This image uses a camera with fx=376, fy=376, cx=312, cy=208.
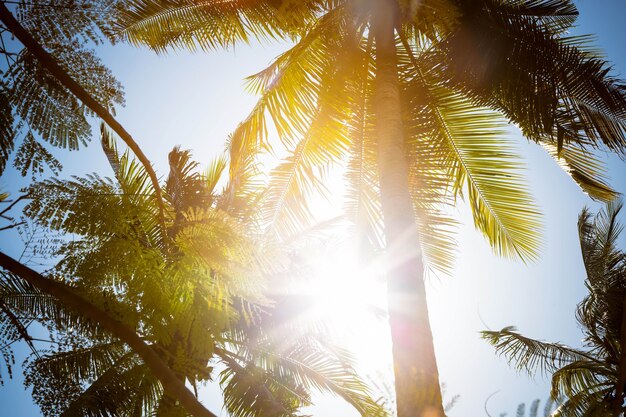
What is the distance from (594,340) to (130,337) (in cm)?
1078

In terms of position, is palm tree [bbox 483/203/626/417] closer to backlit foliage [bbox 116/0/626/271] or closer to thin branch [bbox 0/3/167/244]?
backlit foliage [bbox 116/0/626/271]

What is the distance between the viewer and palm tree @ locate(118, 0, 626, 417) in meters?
4.58

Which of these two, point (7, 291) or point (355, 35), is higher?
point (355, 35)

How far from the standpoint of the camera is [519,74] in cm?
464

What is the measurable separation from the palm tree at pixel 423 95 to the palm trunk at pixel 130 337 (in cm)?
254

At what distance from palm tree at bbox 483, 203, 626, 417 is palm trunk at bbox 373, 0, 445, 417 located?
6226 millimetres

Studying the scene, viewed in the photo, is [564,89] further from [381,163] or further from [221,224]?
[221,224]

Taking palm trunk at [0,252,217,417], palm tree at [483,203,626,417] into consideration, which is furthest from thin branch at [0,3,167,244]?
palm tree at [483,203,626,417]

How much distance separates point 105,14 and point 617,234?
11.2 metres

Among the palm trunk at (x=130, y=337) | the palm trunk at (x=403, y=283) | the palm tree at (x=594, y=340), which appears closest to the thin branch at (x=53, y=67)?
the palm trunk at (x=130, y=337)

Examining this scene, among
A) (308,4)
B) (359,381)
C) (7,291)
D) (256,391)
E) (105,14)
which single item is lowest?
(359,381)

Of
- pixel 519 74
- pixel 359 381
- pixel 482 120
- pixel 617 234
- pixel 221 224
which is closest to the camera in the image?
pixel 221 224

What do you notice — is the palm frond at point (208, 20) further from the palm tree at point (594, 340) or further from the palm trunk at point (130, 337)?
the palm tree at point (594, 340)

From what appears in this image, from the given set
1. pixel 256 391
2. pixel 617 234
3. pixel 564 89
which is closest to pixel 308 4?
pixel 564 89
